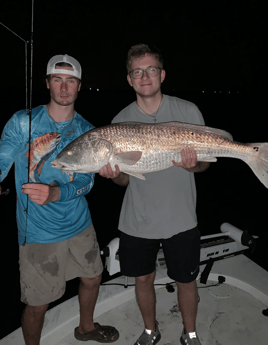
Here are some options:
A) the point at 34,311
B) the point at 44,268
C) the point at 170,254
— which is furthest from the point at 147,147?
the point at 34,311

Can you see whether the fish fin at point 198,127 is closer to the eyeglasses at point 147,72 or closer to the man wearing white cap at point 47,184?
the eyeglasses at point 147,72

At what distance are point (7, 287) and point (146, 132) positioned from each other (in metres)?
4.95

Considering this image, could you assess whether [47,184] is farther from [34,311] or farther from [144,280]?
[144,280]

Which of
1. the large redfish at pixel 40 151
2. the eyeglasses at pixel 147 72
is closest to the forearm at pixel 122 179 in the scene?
the large redfish at pixel 40 151

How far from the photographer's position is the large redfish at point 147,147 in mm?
2369

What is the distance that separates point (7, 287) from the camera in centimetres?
543

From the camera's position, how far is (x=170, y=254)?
2562 mm

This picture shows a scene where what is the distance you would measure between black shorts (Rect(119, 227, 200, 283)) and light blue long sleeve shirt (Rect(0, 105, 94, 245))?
1.95 ft

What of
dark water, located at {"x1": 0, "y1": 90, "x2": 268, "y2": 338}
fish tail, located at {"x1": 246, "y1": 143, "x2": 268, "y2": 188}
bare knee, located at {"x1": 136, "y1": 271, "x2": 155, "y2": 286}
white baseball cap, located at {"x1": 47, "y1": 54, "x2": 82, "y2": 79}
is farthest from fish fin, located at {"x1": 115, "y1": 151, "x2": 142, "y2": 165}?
dark water, located at {"x1": 0, "y1": 90, "x2": 268, "y2": 338}

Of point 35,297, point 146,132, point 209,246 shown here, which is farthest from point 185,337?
point 146,132

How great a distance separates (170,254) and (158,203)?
0.53m

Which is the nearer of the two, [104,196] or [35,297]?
[35,297]

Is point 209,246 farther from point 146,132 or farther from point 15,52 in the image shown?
point 15,52

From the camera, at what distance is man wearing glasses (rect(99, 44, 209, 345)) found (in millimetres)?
2410
